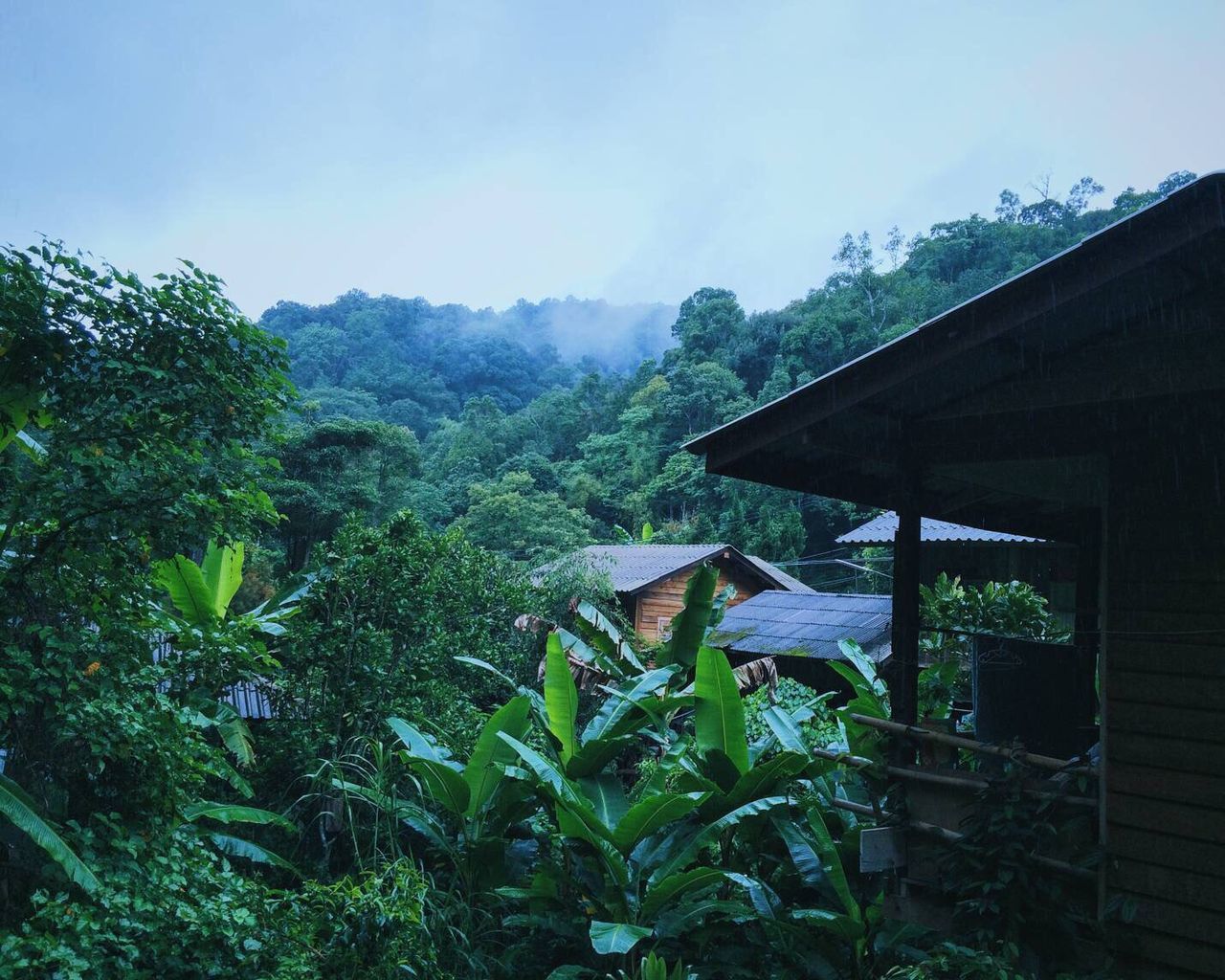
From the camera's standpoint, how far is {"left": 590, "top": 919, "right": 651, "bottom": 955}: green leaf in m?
4.47

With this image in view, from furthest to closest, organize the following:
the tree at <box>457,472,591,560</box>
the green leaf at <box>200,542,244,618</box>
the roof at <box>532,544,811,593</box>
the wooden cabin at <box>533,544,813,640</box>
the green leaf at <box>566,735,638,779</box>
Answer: the tree at <box>457,472,591,560</box> < the wooden cabin at <box>533,544,813,640</box> < the roof at <box>532,544,811,593</box> < the green leaf at <box>200,542,244,618</box> < the green leaf at <box>566,735,638,779</box>

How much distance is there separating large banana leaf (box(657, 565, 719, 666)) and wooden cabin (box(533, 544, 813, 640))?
344 inches

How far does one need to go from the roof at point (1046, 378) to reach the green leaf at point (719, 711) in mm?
1231

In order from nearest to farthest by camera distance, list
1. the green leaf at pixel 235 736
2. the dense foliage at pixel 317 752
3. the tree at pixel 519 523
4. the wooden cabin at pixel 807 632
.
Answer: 1. the dense foliage at pixel 317 752
2. the green leaf at pixel 235 736
3. the wooden cabin at pixel 807 632
4. the tree at pixel 519 523

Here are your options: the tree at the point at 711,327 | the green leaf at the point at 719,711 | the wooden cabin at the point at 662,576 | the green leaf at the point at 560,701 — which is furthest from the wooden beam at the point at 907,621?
the tree at the point at 711,327

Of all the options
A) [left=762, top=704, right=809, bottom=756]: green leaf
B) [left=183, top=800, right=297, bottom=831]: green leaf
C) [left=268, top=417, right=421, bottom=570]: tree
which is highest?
[left=268, top=417, right=421, bottom=570]: tree

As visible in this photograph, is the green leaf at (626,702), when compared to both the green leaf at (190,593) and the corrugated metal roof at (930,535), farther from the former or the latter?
the corrugated metal roof at (930,535)

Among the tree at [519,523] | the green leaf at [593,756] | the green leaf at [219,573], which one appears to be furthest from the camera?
the tree at [519,523]

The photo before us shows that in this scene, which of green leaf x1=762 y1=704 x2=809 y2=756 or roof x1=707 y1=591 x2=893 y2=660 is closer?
green leaf x1=762 y1=704 x2=809 y2=756

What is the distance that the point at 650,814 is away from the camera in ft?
16.3

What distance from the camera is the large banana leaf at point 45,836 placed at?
3.97 metres

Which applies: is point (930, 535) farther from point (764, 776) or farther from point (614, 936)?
point (614, 936)

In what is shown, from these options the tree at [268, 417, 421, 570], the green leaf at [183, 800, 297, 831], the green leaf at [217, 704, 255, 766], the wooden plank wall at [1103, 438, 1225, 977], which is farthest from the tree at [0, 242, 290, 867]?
the tree at [268, 417, 421, 570]

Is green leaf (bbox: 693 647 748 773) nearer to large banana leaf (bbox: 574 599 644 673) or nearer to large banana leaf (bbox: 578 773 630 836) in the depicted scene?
large banana leaf (bbox: 578 773 630 836)
